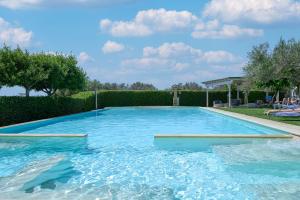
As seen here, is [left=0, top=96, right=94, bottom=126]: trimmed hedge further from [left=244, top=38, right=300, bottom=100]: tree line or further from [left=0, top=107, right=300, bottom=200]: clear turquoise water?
[left=244, top=38, right=300, bottom=100]: tree line

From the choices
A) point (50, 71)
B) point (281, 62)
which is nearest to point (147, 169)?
point (281, 62)

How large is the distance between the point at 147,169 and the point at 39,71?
50.0 ft

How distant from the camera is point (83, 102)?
31844mm

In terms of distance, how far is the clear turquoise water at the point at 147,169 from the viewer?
7379mm

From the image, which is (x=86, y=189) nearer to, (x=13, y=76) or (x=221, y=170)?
(x=221, y=170)

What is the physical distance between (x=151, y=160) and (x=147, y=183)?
244 centimetres

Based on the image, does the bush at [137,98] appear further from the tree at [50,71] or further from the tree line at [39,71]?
the tree at [50,71]

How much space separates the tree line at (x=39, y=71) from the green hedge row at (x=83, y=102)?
1.02 meters

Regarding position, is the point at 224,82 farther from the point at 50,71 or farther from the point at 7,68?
the point at 7,68

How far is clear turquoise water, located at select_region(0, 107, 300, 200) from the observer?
7.38m

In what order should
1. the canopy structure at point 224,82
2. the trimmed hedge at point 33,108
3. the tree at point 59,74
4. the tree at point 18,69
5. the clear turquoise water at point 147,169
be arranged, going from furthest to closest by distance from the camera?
the canopy structure at point 224,82 → the tree at point 59,74 → the tree at point 18,69 → the trimmed hedge at point 33,108 → the clear turquoise water at point 147,169

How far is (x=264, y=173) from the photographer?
29.4 feet

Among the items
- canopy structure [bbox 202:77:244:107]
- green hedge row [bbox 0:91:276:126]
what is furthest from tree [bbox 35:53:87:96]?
canopy structure [bbox 202:77:244:107]

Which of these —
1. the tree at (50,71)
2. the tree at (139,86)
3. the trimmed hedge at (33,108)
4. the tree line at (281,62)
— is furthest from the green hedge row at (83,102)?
the tree at (139,86)
